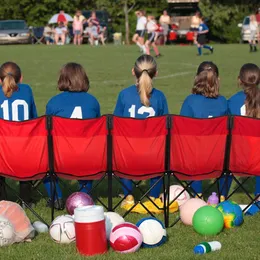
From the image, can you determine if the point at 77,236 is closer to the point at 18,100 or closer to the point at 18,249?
the point at 18,249

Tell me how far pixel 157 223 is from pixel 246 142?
1317 mm

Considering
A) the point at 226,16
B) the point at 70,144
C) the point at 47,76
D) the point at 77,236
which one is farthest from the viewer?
the point at 226,16

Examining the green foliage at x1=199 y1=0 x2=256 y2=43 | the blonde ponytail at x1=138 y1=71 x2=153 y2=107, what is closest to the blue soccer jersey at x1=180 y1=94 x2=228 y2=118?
the blonde ponytail at x1=138 y1=71 x2=153 y2=107

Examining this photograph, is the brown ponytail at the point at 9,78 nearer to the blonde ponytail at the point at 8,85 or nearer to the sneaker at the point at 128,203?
the blonde ponytail at the point at 8,85

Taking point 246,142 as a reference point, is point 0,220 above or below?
below

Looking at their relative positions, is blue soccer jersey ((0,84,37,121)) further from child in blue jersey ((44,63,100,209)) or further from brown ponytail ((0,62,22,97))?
child in blue jersey ((44,63,100,209))

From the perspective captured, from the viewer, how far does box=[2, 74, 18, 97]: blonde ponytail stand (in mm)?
8234

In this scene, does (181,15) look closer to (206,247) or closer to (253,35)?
(253,35)

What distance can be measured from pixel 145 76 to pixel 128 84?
12207mm

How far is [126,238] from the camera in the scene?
21.5 feet

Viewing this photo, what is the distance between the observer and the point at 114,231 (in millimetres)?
6680

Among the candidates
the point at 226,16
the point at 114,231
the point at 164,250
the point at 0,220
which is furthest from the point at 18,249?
the point at 226,16

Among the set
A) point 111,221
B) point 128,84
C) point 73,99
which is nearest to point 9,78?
point 73,99

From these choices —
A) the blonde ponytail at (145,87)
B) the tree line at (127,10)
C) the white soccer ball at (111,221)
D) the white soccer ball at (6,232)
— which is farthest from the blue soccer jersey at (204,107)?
the tree line at (127,10)
